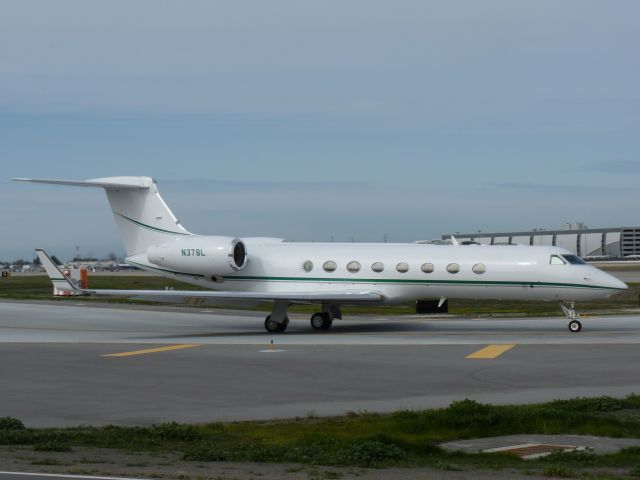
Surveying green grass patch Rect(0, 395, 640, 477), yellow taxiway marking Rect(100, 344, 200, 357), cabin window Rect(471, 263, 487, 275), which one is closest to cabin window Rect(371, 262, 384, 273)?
cabin window Rect(471, 263, 487, 275)

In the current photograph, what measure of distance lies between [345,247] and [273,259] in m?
2.31

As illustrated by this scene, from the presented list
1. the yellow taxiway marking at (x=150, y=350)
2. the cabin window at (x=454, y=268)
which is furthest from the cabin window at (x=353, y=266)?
the yellow taxiway marking at (x=150, y=350)

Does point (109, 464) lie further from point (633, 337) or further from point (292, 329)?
point (292, 329)

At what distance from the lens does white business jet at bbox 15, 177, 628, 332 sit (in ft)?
93.4

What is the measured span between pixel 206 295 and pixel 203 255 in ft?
7.95

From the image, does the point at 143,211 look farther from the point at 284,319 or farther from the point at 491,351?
the point at 491,351

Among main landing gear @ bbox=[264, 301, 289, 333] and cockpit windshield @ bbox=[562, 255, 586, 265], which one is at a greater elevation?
cockpit windshield @ bbox=[562, 255, 586, 265]

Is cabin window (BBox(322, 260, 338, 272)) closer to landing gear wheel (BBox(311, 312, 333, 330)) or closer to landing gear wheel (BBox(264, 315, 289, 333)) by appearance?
landing gear wheel (BBox(311, 312, 333, 330))

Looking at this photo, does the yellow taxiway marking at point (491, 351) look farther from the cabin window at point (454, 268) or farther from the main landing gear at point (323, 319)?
the main landing gear at point (323, 319)

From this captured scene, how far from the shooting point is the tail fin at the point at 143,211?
107ft

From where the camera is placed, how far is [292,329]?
104ft

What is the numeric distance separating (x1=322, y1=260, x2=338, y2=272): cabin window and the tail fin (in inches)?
197

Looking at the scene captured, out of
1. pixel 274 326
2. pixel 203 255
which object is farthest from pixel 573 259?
pixel 203 255

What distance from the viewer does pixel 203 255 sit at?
3052 cm
